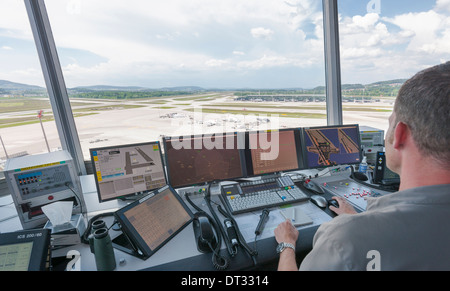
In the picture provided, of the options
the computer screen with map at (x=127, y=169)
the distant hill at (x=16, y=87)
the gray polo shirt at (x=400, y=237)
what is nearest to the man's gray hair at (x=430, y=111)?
the gray polo shirt at (x=400, y=237)

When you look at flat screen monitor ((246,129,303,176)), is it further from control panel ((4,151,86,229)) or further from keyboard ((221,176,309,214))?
control panel ((4,151,86,229))

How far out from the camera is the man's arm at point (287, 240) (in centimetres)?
98

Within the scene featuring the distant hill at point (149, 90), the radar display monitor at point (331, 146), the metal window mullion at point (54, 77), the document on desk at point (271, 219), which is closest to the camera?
the document on desk at point (271, 219)

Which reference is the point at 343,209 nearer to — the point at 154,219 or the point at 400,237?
the point at 400,237

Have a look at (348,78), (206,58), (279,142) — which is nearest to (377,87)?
(348,78)

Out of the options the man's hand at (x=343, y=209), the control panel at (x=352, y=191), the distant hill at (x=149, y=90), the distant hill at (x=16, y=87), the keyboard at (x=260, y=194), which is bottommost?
the control panel at (x=352, y=191)

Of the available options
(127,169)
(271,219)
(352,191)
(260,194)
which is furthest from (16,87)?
(352,191)

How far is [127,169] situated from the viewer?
149 centimetres

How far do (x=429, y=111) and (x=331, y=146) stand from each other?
133 cm

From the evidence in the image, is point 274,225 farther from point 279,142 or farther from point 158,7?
point 158,7

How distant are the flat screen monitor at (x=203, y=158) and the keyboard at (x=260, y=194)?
0.11 metres

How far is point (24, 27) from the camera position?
1996 millimetres

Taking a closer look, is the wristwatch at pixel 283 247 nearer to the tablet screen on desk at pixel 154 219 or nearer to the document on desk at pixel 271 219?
the document on desk at pixel 271 219

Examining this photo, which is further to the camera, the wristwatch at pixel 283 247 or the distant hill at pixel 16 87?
the distant hill at pixel 16 87
